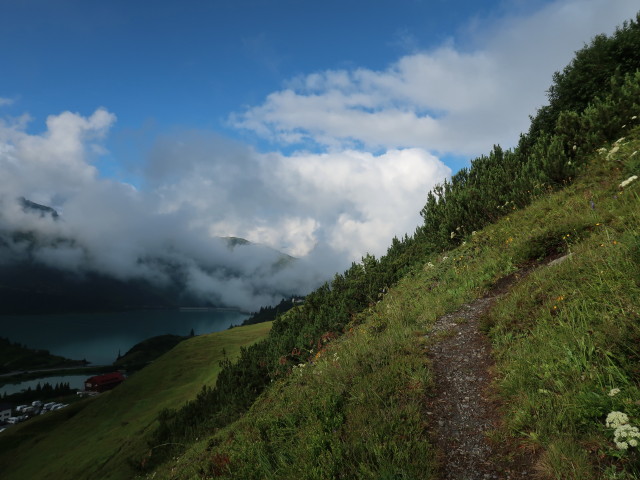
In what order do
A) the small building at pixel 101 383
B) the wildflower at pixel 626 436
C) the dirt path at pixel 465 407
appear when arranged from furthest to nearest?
the small building at pixel 101 383, the dirt path at pixel 465 407, the wildflower at pixel 626 436

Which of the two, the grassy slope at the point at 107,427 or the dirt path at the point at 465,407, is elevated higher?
the dirt path at the point at 465,407

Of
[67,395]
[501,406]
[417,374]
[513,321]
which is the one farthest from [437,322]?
[67,395]

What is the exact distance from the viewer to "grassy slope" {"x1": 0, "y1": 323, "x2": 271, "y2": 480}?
142 feet

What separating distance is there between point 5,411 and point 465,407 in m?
210

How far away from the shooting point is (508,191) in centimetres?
1575

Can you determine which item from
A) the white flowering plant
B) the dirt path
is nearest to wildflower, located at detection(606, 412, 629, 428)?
the white flowering plant

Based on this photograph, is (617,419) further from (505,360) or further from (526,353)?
(505,360)

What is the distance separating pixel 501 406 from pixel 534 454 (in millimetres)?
955

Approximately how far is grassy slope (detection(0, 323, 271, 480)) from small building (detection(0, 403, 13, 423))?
8374cm

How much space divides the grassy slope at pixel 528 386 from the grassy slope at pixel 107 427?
111 feet

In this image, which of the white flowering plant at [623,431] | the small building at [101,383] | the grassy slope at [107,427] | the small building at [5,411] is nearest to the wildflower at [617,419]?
the white flowering plant at [623,431]

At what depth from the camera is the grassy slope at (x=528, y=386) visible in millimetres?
3652

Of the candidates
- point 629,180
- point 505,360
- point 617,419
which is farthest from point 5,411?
point 629,180

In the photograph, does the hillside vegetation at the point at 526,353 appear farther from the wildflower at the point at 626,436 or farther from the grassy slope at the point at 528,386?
the wildflower at the point at 626,436
